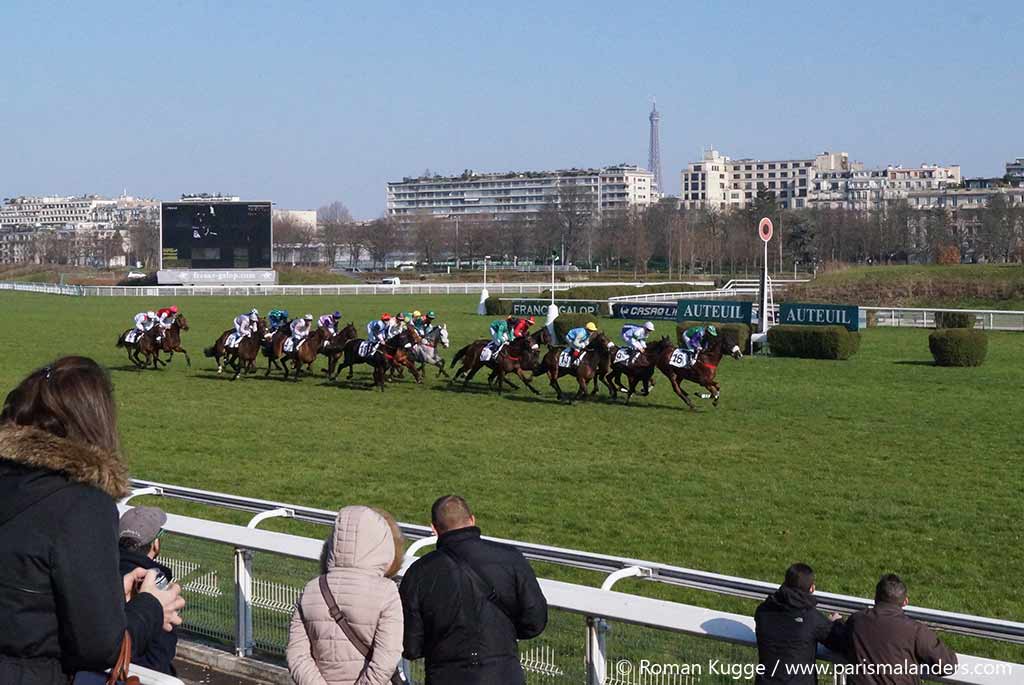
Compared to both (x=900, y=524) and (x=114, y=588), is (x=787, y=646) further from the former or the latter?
(x=900, y=524)

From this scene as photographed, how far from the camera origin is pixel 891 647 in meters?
3.94

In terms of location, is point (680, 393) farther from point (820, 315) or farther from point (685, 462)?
point (820, 315)

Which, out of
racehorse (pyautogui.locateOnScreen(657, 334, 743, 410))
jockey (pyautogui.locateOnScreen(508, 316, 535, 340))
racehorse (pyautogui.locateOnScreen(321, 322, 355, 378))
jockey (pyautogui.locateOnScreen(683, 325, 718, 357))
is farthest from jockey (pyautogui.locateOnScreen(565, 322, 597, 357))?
racehorse (pyautogui.locateOnScreen(321, 322, 355, 378))

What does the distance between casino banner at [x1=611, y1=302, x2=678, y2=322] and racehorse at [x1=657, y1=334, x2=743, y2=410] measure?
1723cm

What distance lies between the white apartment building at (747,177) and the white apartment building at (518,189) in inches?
265

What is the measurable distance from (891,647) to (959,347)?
63.3 ft

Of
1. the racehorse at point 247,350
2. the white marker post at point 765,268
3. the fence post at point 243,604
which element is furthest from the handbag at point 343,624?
the white marker post at point 765,268

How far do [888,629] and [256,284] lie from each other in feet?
183

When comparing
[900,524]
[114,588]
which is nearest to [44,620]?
[114,588]

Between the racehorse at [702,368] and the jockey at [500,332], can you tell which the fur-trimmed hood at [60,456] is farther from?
the jockey at [500,332]

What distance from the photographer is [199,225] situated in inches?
2274

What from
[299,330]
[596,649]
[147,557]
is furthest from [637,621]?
[299,330]

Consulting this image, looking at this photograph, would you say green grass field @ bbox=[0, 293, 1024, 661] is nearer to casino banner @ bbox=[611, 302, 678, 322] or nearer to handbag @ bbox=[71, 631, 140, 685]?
handbag @ bbox=[71, 631, 140, 685]

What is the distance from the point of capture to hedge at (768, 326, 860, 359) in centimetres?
2392
